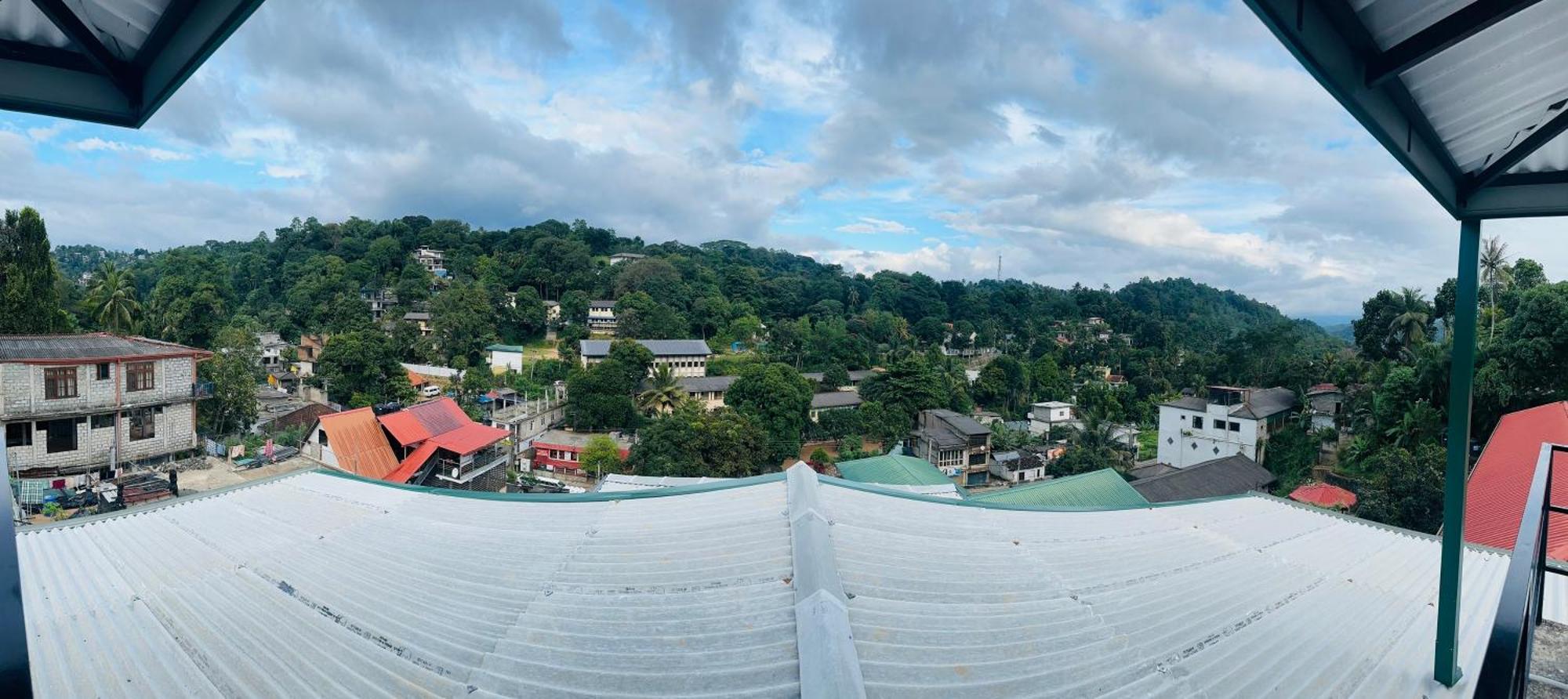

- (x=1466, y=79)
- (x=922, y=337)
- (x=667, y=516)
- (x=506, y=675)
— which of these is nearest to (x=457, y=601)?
(x=506, y=675)

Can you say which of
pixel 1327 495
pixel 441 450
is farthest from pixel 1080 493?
pixel 441 450

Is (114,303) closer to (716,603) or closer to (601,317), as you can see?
(601,317)

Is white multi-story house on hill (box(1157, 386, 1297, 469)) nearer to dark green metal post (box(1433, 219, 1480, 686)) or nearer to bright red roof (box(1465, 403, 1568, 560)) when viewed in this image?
bright red roof (box(1465, 403, 1568, 560))

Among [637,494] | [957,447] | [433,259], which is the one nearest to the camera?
[637,494]

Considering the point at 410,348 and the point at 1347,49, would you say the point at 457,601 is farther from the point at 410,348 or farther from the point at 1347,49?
the point at 410,348

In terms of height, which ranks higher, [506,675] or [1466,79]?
[1466,79]

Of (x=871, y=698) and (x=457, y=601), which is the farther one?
(x=457, y=601)

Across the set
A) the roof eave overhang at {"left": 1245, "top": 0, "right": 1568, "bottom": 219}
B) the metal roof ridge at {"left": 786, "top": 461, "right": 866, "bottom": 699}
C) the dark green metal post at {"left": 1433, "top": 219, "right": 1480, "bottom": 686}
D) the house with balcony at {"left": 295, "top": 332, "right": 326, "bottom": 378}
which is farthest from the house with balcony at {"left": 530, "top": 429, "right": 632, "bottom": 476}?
the roof eave overhang at {"left": 1245, "top": 0, "right": 1568, "bottom": 219}
